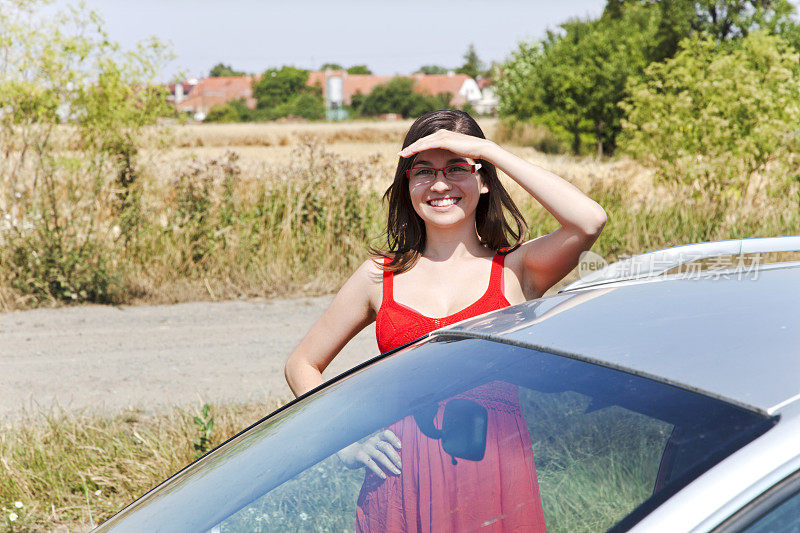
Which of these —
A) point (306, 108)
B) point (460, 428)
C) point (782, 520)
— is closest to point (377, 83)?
point (306, 108)

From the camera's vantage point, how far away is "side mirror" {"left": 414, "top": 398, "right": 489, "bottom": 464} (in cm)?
147

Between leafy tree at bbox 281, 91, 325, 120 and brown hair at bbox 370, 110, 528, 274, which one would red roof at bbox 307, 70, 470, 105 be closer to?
leafy tree at bbox 281, 91, 325, 120

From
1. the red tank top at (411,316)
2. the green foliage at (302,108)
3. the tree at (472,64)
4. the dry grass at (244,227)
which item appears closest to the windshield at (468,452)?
the red tank top at (411,316)

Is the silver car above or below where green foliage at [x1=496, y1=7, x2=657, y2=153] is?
below

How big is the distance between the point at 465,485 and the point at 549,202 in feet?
3.34

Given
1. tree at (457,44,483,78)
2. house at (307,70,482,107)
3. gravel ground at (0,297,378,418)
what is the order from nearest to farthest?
gravel ground at (0,297,378,418) → house at (307,70,482,107) → tree at (457,44,483,78)

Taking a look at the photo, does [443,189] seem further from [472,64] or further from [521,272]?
[472,64]

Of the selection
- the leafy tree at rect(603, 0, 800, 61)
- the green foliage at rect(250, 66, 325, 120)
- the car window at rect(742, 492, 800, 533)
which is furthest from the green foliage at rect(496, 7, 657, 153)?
the green foliage at rect(250, 66, 325, 120)

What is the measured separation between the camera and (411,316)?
231cm

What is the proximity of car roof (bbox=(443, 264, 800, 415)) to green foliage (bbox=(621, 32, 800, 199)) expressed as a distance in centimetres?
837

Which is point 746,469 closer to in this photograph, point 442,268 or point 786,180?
point 442,268

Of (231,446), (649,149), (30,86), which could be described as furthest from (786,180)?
(231,446)

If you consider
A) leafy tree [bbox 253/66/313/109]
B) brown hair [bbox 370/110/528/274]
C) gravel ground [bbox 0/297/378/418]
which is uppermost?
leafy tree [bbox 253/66/313/109]

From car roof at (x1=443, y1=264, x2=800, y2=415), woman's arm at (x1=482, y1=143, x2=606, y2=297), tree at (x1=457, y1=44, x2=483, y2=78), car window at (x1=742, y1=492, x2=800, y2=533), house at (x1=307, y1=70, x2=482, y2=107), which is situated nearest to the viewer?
car window at (x1=742, y1=492, x2=800, y2=533)
